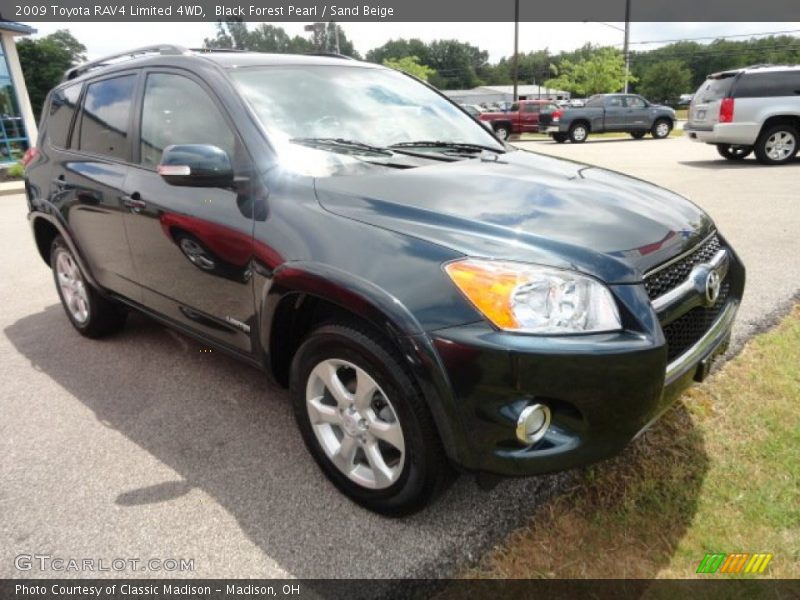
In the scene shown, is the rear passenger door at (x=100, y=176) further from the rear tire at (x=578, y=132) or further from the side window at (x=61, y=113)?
the rear tire at (x=578, y=132)

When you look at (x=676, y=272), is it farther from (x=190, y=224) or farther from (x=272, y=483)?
(x=190, y=224)

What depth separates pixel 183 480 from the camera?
2.53 meters

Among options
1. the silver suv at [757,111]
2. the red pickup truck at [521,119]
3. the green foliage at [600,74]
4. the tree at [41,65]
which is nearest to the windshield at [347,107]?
the silver suv at [757,111]

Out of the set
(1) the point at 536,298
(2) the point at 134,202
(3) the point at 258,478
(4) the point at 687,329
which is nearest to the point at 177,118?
(2) the point at 134,202

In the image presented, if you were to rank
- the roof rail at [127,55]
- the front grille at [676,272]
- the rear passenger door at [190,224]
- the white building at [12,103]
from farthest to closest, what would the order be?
the white building at [12,103], the roof rail at [127,55], the rear passenger door at [190,224], the front grille at [676,272]

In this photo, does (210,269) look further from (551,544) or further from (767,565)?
(767,565)

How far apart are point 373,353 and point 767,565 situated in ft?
4.87

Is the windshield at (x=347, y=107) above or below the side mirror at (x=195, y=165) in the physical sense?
above

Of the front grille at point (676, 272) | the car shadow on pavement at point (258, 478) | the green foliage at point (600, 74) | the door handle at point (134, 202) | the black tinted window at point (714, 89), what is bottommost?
the car shadow on pavement at point (258, 478)

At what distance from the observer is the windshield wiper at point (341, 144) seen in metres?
2.58

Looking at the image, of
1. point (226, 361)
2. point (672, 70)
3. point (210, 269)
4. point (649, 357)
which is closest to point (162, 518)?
point (210, 269)

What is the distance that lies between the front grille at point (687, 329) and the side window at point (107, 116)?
114 inches

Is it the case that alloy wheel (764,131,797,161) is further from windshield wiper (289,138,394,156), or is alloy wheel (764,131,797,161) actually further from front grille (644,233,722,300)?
windshield wiper (289,138,394,156)
